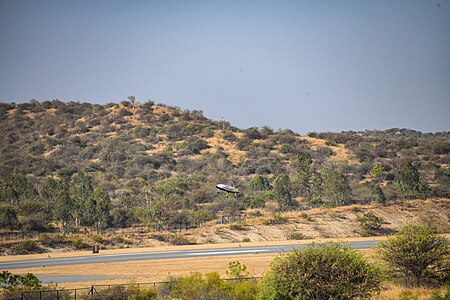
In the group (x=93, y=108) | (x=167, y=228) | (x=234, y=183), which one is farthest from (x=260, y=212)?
(x=93, y=108)

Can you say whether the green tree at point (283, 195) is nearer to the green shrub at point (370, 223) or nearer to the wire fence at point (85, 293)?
the green shrub at point (370, 223)

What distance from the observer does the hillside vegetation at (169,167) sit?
238 feet

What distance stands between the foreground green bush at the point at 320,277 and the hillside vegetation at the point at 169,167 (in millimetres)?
49313

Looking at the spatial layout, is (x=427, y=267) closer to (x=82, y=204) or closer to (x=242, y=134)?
(x=82, y=204)

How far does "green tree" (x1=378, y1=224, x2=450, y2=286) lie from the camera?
27406mm

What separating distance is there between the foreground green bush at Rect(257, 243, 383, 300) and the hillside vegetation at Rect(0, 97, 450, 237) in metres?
49.3

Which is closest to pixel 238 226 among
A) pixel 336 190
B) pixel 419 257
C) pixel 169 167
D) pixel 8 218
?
pixel 336 190

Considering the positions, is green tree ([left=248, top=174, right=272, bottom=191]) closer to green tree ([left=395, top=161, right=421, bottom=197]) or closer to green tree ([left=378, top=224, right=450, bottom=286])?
green tree ([left=395, top=161, right=421, bottom=197])

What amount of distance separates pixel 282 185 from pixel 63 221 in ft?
101

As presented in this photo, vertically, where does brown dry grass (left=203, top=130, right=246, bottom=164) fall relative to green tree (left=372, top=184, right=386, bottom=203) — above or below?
above

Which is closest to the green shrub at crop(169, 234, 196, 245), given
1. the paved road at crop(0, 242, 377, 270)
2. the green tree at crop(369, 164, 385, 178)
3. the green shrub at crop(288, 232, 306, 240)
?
the paved road at crop(0, 242, 377, 270)

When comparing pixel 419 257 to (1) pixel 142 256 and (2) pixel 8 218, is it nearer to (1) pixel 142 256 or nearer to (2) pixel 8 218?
(1) pixel 142 256

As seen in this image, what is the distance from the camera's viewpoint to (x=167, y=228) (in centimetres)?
6969

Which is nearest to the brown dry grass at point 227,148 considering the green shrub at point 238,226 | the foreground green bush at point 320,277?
the green shrub at point 238,226
